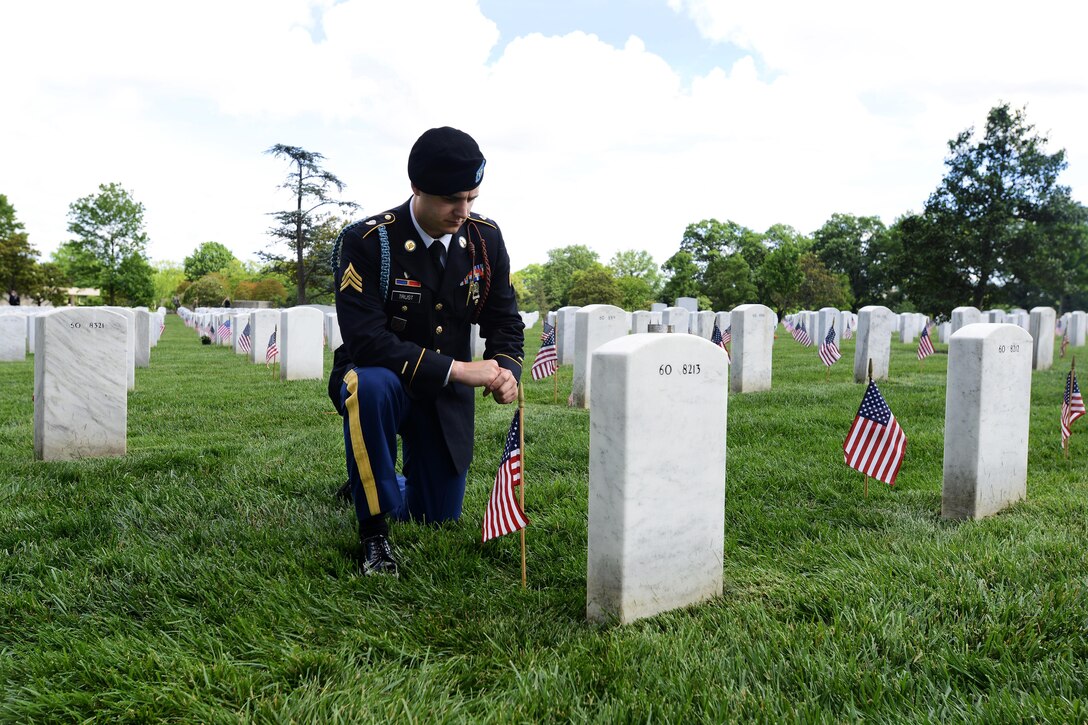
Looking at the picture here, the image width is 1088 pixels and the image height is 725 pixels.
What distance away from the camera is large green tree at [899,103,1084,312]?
32.8 meters

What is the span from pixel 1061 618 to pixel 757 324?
8.32 meters

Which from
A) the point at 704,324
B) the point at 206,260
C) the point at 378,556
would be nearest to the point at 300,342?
the point at 378,556

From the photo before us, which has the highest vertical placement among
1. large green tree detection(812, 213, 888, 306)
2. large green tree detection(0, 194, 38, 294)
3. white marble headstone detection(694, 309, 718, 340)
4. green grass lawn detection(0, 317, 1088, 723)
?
large green tree detection(812, 213, 888, 306)

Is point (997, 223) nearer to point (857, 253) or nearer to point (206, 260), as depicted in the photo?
point (857, 253)

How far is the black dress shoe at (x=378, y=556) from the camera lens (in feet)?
10.7

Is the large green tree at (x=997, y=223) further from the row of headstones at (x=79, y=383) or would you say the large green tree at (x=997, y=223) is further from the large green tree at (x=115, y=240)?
the large green tree at (x=115, y=240)

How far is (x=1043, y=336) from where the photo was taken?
50.2ft

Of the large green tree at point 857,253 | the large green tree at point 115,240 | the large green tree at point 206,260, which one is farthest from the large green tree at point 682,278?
the large green tree at point 206,260

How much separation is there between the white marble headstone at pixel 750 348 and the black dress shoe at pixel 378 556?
8.06 m

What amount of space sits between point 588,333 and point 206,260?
110 meters

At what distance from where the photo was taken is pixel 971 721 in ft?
6.82

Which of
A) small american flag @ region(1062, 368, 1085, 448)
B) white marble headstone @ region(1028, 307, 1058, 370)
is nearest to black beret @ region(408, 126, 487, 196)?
small american flag @ region(1062, 368, 1085, 448)

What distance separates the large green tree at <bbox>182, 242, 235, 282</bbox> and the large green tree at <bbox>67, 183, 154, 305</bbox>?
4167 centimetres

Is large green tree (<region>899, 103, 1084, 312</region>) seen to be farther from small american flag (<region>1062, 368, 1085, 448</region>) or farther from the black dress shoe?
the black dress shoe
